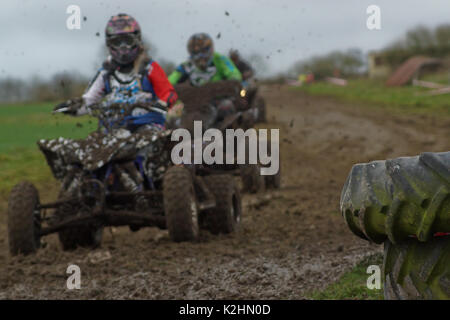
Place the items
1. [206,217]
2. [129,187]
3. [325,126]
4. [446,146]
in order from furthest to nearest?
[325,126] → [446,146] → [206,217] → [129,187]

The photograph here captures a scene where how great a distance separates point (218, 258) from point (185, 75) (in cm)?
531

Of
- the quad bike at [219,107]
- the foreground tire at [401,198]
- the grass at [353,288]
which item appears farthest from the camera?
the quad bike at [219,107]

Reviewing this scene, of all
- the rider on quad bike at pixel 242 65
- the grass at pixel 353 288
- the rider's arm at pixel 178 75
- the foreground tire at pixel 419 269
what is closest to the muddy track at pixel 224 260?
the grass at pixel 353 288

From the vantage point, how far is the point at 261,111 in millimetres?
18406

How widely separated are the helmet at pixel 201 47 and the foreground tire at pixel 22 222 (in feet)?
14.6

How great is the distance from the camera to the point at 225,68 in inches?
387

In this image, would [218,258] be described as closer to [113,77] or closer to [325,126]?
[113,77]

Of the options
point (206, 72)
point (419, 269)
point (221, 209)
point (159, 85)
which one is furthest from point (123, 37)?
point (419, 269)

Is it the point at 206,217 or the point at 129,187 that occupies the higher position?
the point at 129,187

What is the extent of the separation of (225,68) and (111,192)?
4.48 m

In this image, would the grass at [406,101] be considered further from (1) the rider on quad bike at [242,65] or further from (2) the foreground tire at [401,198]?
(2) the foreground tire at [401,198]

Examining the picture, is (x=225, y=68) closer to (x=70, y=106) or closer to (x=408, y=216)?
(x=70, y=106)

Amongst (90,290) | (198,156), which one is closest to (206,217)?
(198,156)

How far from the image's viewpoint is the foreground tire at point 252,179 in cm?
911
